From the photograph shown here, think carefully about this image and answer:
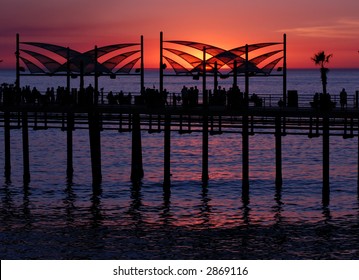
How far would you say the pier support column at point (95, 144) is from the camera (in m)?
50.1

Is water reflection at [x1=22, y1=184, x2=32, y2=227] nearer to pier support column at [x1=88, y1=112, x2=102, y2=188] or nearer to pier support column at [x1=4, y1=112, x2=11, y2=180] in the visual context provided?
pier support column at [x1=4, y1=112, x2=11, y2=180]

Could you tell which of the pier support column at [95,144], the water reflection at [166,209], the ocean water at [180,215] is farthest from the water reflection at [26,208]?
the water reflection at [166,209]

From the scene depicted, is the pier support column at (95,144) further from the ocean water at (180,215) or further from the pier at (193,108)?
the ocean water at (180,215)

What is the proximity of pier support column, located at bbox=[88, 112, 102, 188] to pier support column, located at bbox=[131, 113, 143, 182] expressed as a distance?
6.84ft

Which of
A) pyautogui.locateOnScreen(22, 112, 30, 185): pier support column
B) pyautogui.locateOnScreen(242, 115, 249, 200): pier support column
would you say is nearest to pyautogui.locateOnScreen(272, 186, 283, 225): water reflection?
pyautogui.locateOnScreen(242, 115, 249, 200): pier support column

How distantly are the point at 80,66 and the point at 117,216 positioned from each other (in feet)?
33.1

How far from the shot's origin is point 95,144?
51344mm

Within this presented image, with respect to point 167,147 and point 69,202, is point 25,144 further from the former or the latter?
point 167,147

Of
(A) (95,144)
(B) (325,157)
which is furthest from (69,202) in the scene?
(B) (325,157)

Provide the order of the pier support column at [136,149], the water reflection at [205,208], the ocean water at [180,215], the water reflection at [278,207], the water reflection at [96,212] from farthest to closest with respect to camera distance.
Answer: the pier support column at [136,149] < the water reflection at [278,207] < the water reflection at [205,208] < the water reflection at [96,212] < the ocean water at [180,215]

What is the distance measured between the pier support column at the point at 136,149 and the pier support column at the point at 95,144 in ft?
6.84
